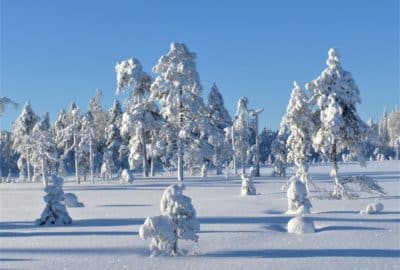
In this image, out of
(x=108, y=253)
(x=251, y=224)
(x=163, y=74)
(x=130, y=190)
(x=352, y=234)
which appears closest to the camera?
(x=108, y=253)

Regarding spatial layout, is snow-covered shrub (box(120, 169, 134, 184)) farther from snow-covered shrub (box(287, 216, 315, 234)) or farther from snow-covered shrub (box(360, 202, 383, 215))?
snow-covered shrub (box(287, 216, 315, 234))

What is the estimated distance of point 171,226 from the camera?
13.0 m

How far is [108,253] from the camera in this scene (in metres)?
13.4

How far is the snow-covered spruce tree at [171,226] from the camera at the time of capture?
42.4 ft

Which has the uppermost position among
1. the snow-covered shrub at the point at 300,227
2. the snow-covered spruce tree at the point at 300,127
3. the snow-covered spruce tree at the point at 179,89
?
the snow-covered spruce tree at the point at 179,89

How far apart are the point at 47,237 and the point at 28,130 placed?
178ft

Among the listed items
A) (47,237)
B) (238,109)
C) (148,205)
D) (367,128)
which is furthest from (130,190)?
(238,109)

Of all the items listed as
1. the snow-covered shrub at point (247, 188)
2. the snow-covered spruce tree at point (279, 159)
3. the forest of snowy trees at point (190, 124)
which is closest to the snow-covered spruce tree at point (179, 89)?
the forest of snowy trees at point (190, 124)

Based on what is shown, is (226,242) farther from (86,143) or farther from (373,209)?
(86,143)

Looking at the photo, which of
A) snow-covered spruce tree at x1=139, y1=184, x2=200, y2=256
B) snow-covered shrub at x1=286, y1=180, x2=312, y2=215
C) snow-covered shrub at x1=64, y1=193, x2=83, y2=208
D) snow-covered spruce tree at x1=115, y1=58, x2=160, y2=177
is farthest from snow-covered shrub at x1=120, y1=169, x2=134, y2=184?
snow-covered spruce tree at x1=139, y1=184, x2=200, y2=256

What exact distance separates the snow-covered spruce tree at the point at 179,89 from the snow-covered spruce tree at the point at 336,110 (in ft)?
57.5

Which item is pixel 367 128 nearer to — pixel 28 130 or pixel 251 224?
pixel 251 224

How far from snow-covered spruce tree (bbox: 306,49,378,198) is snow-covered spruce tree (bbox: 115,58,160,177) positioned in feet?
73.7

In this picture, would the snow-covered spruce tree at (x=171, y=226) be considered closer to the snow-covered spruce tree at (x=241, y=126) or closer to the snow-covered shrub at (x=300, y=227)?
the snow-covered shrub at (x=300, y=227)
